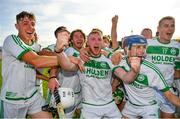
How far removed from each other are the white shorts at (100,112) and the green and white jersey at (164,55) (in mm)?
1598

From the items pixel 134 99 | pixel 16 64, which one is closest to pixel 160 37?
pixel 134 99

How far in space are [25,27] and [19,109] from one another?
1.54 m

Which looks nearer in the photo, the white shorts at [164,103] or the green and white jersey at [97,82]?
the green and white jersey at [97,82]

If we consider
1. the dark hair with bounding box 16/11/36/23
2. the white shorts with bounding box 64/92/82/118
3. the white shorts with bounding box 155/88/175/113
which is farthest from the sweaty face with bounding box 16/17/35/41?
the white shorts with bounding box 155/88/175/113

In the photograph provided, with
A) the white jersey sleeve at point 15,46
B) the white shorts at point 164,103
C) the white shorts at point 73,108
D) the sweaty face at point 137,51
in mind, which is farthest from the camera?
the white shorts at point 73,108

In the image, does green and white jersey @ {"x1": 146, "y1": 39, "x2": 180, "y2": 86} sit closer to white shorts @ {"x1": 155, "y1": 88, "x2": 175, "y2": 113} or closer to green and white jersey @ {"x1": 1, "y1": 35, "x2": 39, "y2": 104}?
white shorts @ {"x1": 155, "y1": 88, "x2": 175, "y2": 113}

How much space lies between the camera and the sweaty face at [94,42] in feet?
23.4

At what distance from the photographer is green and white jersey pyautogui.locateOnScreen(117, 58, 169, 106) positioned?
6837mm

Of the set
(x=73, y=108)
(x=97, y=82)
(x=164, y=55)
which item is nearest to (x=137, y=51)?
(x=97, y=82)

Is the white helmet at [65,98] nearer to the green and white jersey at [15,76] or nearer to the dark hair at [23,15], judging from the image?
the green and white jersey at [15,76]

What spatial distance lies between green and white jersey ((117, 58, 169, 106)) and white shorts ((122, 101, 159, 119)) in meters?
0.08

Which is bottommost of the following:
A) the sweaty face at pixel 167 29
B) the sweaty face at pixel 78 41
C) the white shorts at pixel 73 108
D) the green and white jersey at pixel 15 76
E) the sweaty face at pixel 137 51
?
the white shorts at pixel 73 108

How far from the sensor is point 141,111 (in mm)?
6953

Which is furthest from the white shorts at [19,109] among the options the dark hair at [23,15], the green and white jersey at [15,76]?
the dark hair at [23,15]
